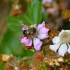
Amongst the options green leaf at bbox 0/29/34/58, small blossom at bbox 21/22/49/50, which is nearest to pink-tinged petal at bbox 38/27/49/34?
small blossom at bbox 21/22/49/50

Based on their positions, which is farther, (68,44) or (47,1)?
(47,1)

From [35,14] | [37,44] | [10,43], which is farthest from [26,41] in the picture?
[10,43]

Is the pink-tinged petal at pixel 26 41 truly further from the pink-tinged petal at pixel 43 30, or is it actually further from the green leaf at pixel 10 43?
the green leaf at pixel 10 43

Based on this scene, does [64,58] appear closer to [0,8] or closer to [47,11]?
[47,11]

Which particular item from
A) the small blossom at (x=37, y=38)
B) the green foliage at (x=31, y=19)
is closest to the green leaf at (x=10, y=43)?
the green foliage at (x=31, y=19)

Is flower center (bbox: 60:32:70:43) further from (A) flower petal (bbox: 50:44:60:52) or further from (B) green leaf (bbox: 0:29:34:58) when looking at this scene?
(B) green leaf (bbox: 0:29:34:58)

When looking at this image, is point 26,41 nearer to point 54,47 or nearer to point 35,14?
point 54,47

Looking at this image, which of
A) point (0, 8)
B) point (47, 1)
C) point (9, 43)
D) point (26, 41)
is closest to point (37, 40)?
point (26, 41)
